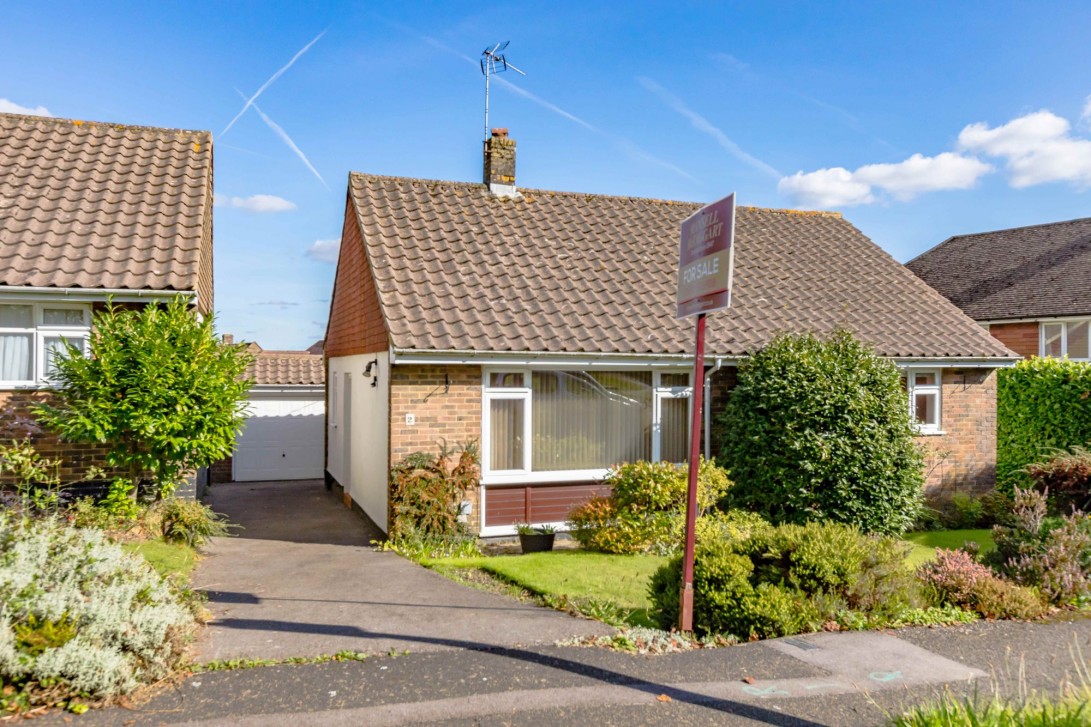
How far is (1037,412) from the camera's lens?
17.3 meters

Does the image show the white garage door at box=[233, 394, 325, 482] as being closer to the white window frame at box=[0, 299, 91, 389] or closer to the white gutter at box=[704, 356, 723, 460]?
the white window frame at box=[0, 299, 91, 389]

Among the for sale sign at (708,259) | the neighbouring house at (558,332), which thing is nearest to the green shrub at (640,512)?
the neighbouring house at (558,332)

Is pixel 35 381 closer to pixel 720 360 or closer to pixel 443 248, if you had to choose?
pixel 443 248

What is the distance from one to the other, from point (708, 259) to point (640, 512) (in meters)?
5.62

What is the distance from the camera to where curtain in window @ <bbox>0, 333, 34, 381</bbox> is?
10734 mm

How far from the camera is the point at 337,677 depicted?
19.0 feet

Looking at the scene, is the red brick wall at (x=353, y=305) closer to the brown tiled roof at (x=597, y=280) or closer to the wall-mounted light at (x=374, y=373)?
the wall-mounted light at (x=374, y=373)

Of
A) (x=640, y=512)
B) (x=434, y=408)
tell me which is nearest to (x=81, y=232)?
(x=434, y=408)

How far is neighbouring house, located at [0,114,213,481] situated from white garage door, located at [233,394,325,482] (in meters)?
6.84

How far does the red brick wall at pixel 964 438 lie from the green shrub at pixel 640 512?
5.90 meters

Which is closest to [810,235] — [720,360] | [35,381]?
[720,360]

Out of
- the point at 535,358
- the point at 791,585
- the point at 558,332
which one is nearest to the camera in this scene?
the point at 791,585

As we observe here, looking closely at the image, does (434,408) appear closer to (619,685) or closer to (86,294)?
(86,294)

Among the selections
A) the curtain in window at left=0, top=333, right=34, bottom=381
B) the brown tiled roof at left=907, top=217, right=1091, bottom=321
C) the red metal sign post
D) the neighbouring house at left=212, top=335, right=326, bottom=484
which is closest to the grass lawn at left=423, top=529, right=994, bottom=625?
the red metal sign post
